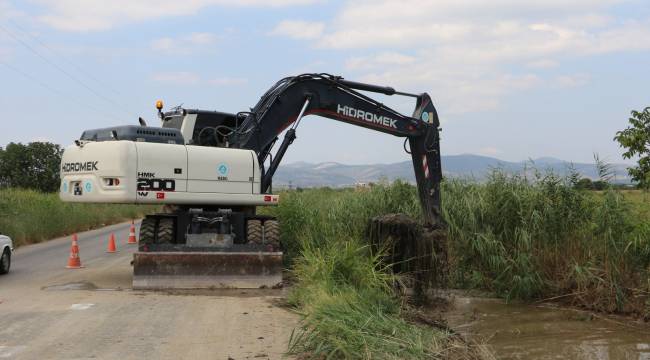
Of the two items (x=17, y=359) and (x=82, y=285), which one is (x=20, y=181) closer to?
(x=82, y=285)

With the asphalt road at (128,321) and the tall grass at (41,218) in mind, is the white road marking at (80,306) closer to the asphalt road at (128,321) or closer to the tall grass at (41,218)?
the asphalt road at (128,321)

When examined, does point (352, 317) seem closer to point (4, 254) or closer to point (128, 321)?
point (128, 321)

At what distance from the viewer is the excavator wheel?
13.7 metres

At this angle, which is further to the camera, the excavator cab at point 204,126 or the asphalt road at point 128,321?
the excavator cab at point 204,126

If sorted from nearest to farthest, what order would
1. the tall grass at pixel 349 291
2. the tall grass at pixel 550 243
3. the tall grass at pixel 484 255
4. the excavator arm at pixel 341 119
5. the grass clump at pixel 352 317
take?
the grass clump at pixel 352 317, the tall grass at pixel 349 291, the tall grass at pixel 484 255, the tall grass at pixel 550 243, the excavator arm at pixel 341 119

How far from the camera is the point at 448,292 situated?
43.1 ft

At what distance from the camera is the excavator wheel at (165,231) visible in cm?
1366

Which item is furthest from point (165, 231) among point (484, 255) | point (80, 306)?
point (484, 255)

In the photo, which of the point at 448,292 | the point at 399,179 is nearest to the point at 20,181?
the point at 399,179

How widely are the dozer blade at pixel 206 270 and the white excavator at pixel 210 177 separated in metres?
0.02

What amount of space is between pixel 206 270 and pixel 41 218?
15.9 m

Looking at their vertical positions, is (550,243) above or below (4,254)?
above

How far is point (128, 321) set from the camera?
9.59m

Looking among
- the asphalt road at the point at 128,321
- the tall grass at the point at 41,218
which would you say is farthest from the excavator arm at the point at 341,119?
the tall grass at the point at 41,218
